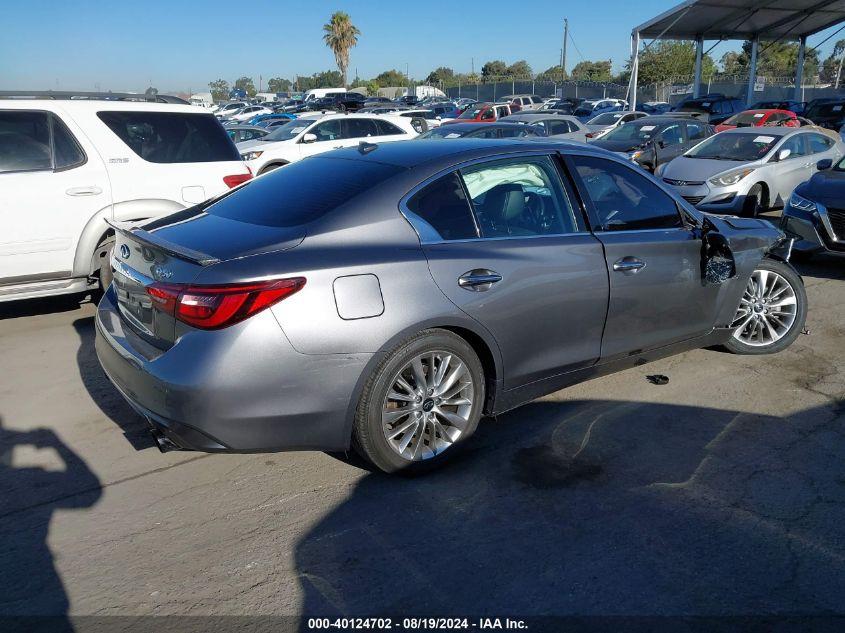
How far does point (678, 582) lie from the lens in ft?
9.65

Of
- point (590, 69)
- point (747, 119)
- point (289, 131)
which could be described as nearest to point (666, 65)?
point (590, 69)

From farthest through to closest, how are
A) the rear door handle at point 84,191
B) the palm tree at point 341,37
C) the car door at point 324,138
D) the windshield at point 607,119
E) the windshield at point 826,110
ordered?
the palm tree at point 341,37, the windshield at point 826,110, the windshield at point 607,119, the car door at point 324,138, the rear door handle at point 84,191

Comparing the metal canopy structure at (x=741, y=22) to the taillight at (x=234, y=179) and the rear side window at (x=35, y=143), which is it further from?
the rear side window at (x=35, y=143)

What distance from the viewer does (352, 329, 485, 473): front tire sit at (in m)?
3.46

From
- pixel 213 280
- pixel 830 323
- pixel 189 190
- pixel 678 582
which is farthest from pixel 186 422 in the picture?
pixel 830 323

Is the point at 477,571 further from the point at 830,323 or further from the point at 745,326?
the point at 830,323

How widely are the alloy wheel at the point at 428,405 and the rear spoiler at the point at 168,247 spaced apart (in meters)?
1.03

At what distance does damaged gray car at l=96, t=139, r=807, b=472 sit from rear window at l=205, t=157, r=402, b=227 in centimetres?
2

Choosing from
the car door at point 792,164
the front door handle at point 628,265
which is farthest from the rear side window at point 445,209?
the car door at point 792,164

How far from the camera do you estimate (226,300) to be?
123 inches

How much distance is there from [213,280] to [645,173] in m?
2.87

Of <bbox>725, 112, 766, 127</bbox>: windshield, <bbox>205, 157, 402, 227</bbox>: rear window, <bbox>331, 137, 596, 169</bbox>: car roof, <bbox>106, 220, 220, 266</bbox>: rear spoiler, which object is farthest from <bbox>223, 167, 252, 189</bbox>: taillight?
<bbox>725, 112, 766, 127</bbox>: windshield

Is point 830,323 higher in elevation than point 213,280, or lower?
lower

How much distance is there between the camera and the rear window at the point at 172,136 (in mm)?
6496
